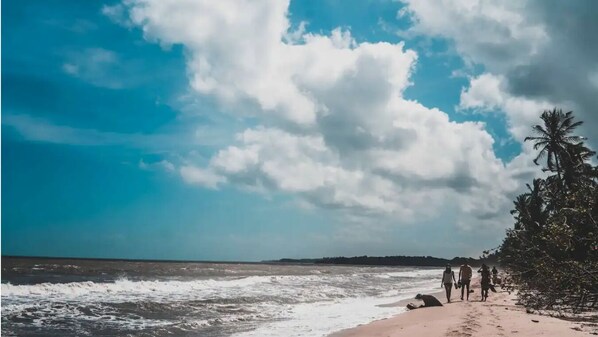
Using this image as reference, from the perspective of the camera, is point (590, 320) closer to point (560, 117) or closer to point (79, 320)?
point (79, 320)

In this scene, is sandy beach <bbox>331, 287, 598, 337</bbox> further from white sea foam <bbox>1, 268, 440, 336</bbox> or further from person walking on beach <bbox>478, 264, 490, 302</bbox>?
person walking on beach <bbox>478, 264, 490, 302</bbox>

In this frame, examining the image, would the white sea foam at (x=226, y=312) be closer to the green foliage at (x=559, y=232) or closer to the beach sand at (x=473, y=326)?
the beach sand at (x=473, y=326)

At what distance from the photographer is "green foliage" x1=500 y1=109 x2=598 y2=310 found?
10289 millimetres

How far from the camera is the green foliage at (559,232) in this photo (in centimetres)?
1029

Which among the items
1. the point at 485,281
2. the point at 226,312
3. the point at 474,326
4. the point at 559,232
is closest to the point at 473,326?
the point at 474,326

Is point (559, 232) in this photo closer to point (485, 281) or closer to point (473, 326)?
point (473, 326)

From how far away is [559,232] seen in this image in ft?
33.4

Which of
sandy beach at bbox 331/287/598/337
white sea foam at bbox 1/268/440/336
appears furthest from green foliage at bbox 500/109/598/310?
white sea foam at bbox 1/268/440/336

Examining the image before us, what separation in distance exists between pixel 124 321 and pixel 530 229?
89.8ft

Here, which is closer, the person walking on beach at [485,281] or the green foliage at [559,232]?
the green foliage at [559,232]

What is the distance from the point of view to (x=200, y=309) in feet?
53.4

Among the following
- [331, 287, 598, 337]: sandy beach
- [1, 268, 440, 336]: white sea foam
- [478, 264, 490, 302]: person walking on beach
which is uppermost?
[478, 264, 490, 302]: person walking on beach

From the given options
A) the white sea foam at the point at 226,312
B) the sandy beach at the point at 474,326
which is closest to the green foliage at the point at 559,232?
the sandy beach at the point at 474,326

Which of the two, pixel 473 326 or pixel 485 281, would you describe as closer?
pixel 473 326
